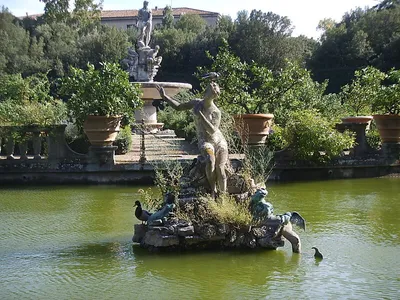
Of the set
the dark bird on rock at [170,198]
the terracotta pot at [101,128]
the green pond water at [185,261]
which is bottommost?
the green pond water at [185,261]

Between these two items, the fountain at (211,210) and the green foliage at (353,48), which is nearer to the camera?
the fountain at (211,210)

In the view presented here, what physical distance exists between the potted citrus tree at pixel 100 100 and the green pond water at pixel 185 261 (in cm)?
380

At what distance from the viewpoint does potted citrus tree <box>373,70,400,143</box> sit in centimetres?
1609

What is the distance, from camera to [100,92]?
15289 mm

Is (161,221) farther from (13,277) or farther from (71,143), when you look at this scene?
(71,143)

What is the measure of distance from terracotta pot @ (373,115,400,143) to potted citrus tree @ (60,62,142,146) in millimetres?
6827

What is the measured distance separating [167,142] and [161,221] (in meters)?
11.8

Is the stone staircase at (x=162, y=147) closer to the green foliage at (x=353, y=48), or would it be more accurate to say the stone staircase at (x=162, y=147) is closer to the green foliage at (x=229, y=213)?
the green foliage at (x=229, y=213)

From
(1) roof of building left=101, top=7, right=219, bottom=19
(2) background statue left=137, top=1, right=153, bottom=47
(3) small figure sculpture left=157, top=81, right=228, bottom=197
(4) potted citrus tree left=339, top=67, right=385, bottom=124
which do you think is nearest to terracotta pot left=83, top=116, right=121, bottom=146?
(3) small figure sculpture left=157, top=81, right=228, bottom=197

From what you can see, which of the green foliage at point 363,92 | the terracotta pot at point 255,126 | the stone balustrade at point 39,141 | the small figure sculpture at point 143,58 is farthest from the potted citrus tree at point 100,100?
the small figure sculpture at point 143,58

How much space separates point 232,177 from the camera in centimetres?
863

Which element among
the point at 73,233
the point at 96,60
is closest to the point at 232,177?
the point at 73,233

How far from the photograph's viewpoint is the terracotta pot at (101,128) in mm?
15109

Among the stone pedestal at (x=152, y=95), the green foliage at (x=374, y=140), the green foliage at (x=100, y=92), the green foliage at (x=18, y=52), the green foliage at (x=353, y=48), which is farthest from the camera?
the green foliage at (x=18, y=52)
